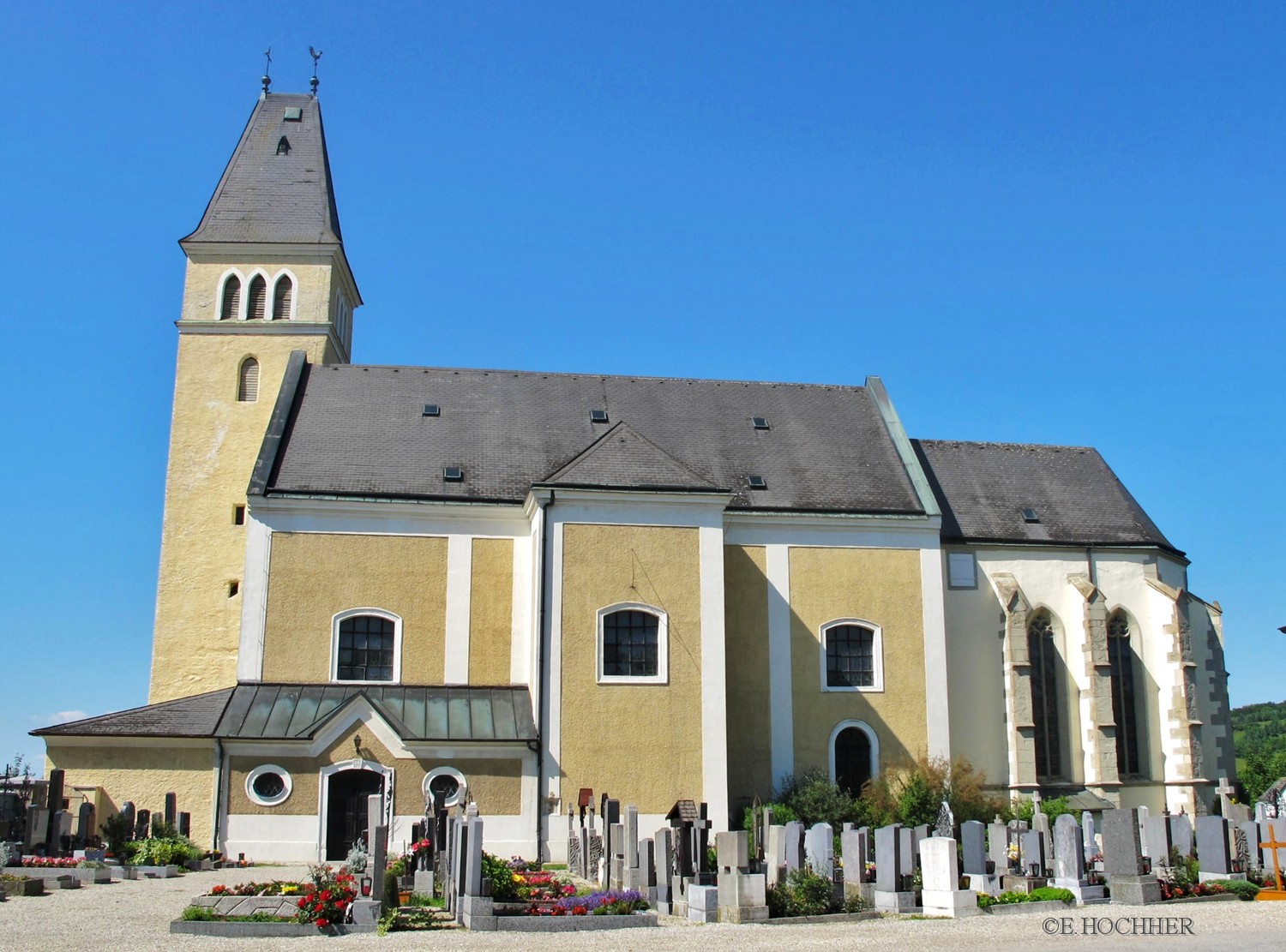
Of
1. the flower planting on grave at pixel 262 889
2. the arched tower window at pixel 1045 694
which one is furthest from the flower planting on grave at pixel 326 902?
the arched tower window at pixel 1045 694

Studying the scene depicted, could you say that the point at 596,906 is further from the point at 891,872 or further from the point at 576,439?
the point at 576,439

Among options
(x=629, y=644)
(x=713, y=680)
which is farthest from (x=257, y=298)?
(x=713, y=680)

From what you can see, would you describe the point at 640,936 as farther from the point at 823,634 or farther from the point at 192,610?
the point at 192,610

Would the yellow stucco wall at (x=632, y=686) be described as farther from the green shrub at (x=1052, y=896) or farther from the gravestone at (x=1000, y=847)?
the green shrub at (x=1052, y=896)

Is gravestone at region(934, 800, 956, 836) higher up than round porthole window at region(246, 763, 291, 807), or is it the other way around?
round porthole window at region(246, 763, 291, 807)

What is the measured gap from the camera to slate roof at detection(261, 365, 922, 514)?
27422 millimetres

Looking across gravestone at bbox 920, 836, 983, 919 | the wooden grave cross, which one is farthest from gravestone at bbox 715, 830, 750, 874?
the wooden grave cross

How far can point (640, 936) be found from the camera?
1398 centimetres

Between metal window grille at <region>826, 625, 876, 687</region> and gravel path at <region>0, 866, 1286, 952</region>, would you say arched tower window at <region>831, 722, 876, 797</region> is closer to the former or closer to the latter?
metal window grille at <region>826, 625, 876, 687</region>

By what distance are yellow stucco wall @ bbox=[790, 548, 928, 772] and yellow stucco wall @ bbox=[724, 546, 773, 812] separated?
729mm

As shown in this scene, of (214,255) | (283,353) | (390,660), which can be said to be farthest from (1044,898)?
(214,255)

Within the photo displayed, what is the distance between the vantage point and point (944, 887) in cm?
1625

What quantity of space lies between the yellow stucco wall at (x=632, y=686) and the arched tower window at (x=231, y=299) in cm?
1247

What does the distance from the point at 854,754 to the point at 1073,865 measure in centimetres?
1026
